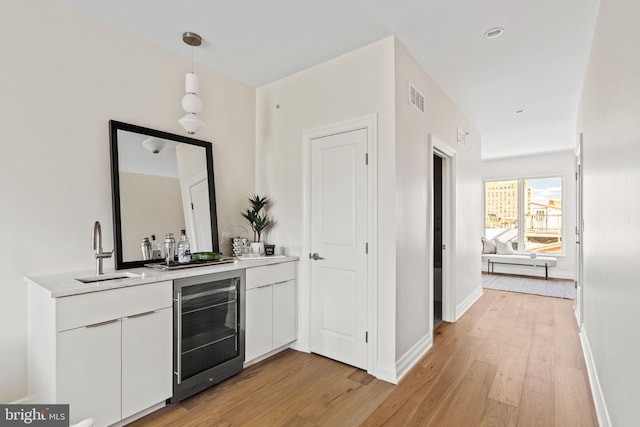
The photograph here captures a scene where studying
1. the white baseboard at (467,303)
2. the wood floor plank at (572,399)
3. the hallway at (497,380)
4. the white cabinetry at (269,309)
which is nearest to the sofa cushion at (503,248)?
the white baseboard at (467,303)

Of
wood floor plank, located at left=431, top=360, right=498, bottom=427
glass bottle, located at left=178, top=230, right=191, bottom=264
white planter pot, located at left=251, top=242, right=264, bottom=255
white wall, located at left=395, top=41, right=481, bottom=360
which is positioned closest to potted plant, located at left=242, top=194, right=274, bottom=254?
white planter pot, located at left=251, top=242, right=264, bottom=255

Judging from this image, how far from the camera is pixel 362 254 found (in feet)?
9.25

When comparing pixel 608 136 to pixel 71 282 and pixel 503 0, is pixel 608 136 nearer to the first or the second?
pixel 503 0

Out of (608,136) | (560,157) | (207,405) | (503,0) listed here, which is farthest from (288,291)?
(560,157)

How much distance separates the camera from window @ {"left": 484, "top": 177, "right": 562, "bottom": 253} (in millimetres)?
7340

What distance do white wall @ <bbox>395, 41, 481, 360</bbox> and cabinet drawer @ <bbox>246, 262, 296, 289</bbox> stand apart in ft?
3.61

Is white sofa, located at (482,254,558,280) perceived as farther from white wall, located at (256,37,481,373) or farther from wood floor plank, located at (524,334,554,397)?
white wall, located at (256,37,481,373)

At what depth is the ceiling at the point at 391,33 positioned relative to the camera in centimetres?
228

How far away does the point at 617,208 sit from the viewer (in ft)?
5.49

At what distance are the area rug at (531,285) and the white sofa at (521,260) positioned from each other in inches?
11.7

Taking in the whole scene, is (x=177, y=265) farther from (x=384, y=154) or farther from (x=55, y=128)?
(x=384, y=154)

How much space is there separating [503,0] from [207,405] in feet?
11.6

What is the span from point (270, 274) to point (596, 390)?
266cm

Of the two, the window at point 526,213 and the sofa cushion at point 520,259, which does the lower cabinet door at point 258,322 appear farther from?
the window at point 526,213
